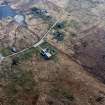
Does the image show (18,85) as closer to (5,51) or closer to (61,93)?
(61,93)

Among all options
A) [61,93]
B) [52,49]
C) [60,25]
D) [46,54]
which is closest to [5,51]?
[46,54]

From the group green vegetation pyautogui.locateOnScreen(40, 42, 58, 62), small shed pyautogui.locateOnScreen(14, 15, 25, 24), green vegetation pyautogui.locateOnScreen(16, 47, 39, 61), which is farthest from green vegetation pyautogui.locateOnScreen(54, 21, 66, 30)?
green vegetation pyautogui.locateOnScreen(16, 47, 39, 61)

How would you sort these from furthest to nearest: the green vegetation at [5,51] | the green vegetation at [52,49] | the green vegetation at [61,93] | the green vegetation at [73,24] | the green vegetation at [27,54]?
the green vegetation at [73,24] < the green vegetation at [5,51] < the green vegetation at [52,49] < the green vegetation at [27,54] < the green vegetation at [61,93]

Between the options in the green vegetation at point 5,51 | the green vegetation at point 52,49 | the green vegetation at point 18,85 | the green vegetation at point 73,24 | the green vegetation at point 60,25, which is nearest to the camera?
the green vegetation at point 18,85

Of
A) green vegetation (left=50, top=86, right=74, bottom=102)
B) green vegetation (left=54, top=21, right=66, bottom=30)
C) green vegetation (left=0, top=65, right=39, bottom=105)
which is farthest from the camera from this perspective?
green vegetation (left=54, top=21, right=66, bottom=30)

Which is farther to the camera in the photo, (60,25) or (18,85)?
(60,25)

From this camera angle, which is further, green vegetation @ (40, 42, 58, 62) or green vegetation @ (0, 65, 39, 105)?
green vegetation @ (40, 42, 58, 62)

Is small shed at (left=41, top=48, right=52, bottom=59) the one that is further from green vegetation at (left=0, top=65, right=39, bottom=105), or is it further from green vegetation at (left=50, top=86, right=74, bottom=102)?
green vegetation at (left=50, top=86, right=74, bottom=102)

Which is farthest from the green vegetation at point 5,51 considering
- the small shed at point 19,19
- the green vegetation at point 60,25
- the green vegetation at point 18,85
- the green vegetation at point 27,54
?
the green vegetation at point 60,25

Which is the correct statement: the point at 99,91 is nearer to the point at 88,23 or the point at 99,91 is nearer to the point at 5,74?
the point at 5,74

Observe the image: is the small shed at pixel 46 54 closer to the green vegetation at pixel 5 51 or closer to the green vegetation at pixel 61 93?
the green vegetation at pixel 5 51

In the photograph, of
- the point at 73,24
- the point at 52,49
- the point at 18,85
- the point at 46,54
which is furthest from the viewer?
the point at 73,24
